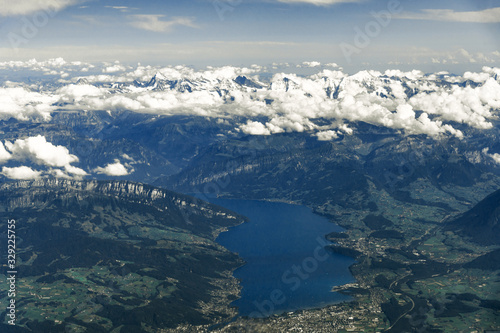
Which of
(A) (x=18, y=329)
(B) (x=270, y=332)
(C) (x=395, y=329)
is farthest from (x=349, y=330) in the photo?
(A) (x=18, y=329)

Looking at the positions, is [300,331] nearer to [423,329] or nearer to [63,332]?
[423,329]

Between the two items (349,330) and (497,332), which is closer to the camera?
(497,332)

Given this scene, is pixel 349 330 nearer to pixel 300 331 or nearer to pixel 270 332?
pixel 300 331

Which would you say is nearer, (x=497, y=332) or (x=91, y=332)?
(x=497, y=332)

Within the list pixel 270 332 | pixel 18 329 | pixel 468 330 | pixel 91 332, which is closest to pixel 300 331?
pixel 270 332

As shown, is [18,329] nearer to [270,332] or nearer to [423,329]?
[270,332]

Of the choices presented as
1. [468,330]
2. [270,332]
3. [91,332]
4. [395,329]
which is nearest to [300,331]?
[270,332]

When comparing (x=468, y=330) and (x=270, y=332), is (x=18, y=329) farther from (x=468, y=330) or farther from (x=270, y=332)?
(x=468, y=330)
